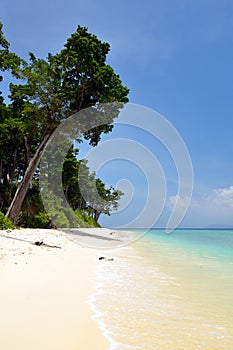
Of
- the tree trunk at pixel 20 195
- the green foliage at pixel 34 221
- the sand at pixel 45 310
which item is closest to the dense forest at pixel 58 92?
the tree trunk at pixel 20 195

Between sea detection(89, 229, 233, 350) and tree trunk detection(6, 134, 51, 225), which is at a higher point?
tree trunk detection(6, 134, 51, 225)

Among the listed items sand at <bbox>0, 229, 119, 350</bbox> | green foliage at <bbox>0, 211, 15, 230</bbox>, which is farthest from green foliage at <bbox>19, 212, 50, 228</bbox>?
sand at <bbox>0, 229, 119, 350</bbox>

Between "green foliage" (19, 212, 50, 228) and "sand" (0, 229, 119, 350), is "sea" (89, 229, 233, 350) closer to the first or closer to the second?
"sand" (0, 229, 119, 350)

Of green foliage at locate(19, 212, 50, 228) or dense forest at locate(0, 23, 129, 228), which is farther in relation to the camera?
green foliage at locate(19, 212, 50, 228)

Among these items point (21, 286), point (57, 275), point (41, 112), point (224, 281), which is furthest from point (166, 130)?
point (21, 286)

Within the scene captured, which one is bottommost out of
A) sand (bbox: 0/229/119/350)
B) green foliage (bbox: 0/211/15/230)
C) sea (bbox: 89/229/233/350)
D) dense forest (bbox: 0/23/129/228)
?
sand (bbox: 0/229/119/350)

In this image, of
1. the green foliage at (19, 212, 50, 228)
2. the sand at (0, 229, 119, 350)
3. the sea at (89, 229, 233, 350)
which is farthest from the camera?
the green foliage at (19, 212, 50, 228)

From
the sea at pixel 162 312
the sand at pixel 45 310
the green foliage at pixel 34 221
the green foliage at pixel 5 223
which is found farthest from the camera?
the green foliage at pixel 34 221

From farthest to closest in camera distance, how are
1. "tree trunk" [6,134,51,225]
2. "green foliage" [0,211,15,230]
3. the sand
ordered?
1. "tree trunk" [6,134,51,225]
2. "green foliage" [0,211,15,230]
3. the sand

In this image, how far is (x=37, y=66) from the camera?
71.5ft

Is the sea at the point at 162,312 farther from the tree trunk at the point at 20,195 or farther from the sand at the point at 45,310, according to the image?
the tree trunk at the point at 20,195

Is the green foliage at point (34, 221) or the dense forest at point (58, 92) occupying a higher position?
the dense forest at point (58, 92)

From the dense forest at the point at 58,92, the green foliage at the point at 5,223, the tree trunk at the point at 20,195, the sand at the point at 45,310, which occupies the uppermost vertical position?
the dense forest at the point at 58,92

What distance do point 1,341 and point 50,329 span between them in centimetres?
69
